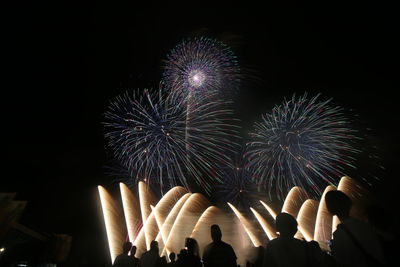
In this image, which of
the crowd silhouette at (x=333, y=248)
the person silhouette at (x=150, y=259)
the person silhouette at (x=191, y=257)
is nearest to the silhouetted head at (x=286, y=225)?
the crowd silhouette at (x=333, y=248)

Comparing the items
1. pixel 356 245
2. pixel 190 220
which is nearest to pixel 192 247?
pixel 356 245

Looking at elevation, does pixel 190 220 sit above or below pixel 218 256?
above

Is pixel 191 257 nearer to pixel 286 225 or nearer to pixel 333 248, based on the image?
pixel 286 225

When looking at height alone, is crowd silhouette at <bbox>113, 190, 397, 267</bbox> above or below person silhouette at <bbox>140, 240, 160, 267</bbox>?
below

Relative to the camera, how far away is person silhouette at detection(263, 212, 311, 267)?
316 centimetres

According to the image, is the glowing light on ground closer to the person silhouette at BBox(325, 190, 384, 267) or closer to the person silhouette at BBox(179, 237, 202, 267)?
the person silhouette at BBox(179, 237, 202, 267)

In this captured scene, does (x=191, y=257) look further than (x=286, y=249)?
Yes

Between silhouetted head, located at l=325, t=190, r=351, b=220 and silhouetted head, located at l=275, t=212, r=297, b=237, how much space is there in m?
0.50

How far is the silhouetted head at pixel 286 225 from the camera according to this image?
335cm

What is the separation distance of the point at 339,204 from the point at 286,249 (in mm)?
861

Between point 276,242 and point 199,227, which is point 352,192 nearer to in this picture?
point 199,227

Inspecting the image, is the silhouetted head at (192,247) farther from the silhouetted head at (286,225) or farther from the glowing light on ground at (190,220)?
the glowing light on ground at (190,220)

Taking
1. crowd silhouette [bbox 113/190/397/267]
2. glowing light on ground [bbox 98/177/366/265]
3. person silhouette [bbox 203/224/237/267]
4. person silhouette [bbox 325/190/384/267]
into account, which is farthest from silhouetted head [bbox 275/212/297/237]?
glowing light on ground [bbox 98/177/366/265]

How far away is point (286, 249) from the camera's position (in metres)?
3.22
